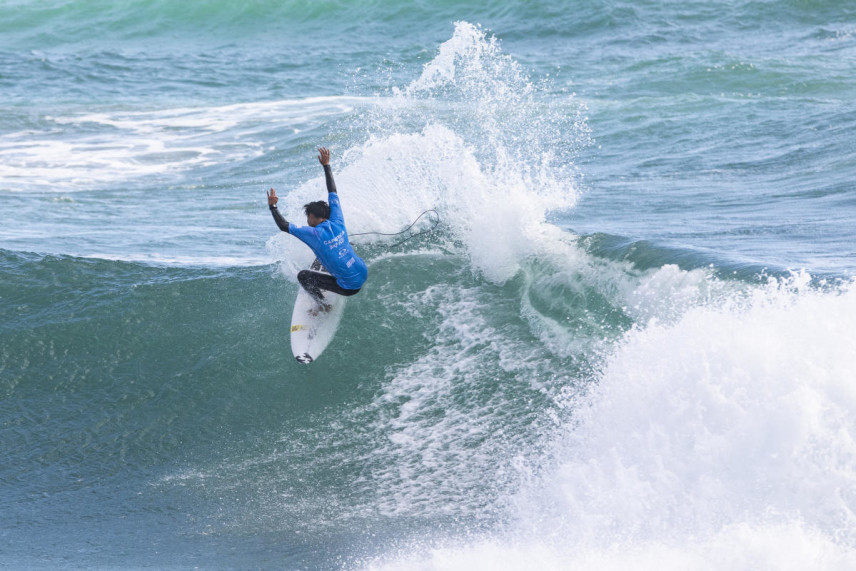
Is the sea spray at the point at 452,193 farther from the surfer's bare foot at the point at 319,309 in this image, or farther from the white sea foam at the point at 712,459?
the white sea foam at the point at 712,459

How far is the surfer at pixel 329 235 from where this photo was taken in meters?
7.98

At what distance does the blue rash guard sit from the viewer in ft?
26.2

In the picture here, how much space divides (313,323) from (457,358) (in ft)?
4.84

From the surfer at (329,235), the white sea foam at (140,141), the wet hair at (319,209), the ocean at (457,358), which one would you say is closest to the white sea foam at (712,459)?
the ocean at (457,358)

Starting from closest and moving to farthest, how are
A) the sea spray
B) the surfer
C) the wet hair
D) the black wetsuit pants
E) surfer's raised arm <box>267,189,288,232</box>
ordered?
surfer's raised arm <box>267,189,288,232</box>
the surfer
the wet hair
the black wetsuit pants
the sea spray

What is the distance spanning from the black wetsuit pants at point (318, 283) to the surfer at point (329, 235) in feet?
0.14

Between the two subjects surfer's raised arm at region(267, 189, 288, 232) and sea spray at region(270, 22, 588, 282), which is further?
sea spray at region(270, 22, 588, 282)

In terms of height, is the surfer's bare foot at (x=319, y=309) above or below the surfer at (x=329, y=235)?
below

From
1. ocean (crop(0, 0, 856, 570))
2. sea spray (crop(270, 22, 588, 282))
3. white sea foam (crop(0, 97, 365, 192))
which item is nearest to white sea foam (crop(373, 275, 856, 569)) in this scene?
ocean (crop(0, 0, 856, 570))

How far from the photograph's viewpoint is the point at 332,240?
8.05 m

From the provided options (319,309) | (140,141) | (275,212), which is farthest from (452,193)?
(140,141)

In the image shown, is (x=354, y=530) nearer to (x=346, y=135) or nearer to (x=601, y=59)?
(x=346, y=135)

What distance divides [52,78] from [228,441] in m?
22.9

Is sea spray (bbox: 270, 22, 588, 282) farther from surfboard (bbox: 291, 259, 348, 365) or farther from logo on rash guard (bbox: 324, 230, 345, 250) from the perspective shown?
logo on rash guard (bbox: 324, 230, 345, 250)
